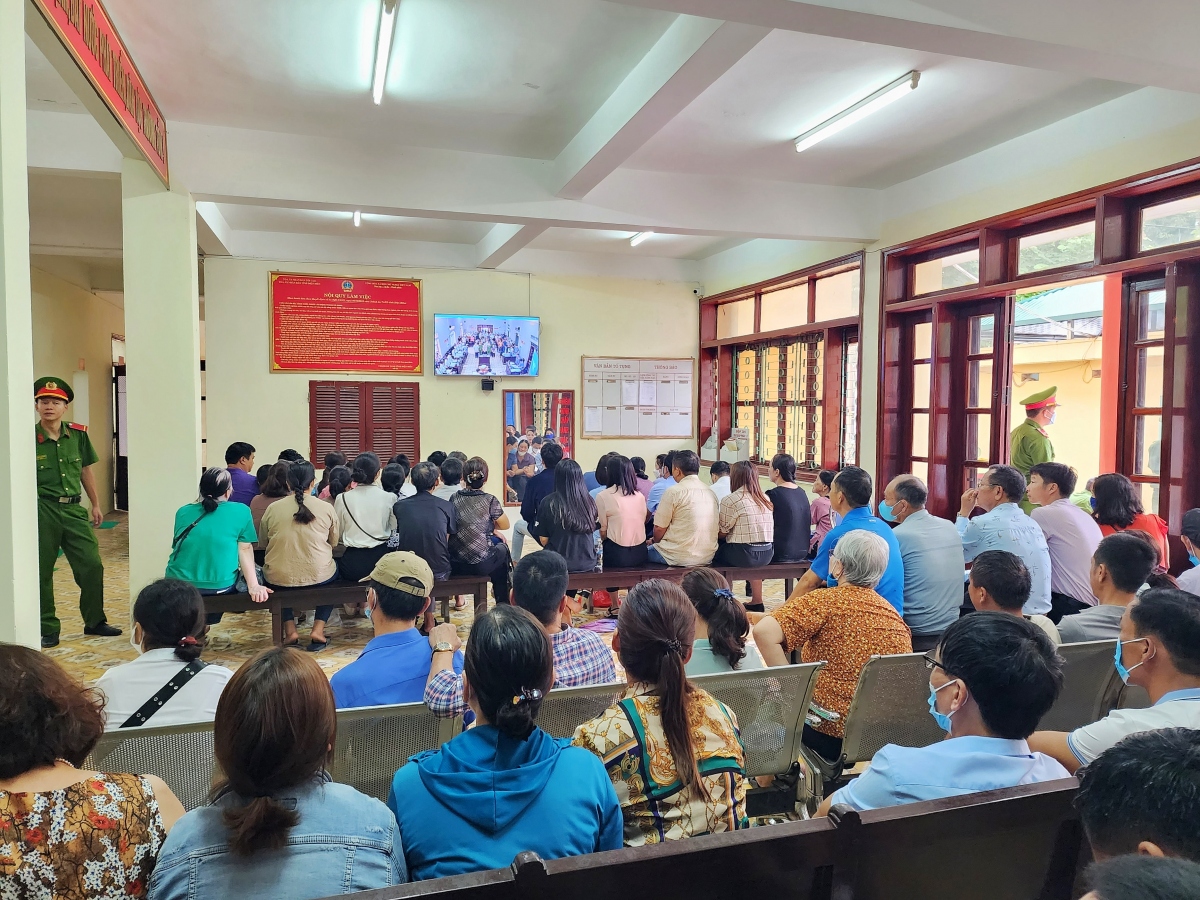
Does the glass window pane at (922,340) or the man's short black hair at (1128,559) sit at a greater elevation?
the glass window pane at (922,340)

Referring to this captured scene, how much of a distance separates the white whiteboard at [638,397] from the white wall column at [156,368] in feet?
16.8

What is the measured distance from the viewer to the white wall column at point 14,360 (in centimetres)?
186

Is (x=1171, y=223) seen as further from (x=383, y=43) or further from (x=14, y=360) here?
(x=14, y=360)

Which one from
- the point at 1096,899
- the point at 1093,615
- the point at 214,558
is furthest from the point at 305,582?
the point at 1096,899

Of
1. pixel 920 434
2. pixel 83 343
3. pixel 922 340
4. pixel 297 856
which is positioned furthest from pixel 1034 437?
pixel 83 343

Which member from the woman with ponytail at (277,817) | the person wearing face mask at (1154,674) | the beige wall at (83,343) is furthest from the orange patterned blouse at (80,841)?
the beige wall at (83,343)

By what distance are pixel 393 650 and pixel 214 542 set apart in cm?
222

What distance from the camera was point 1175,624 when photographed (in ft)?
5.49

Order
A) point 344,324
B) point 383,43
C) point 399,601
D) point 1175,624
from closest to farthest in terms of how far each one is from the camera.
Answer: point 1175,624 → point 399,601 → point 383,43 → point 344,324

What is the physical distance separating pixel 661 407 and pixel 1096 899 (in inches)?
353

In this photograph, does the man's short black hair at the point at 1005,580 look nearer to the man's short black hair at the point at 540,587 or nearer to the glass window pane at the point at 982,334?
the man's short black hair at the point at 540,587

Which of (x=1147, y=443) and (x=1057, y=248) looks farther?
(x=1057, y=248)

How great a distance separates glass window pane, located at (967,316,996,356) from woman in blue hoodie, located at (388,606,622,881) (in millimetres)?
5542

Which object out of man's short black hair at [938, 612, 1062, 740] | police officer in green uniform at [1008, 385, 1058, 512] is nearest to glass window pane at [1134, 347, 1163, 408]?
police officer in green uniform at [1008, 385, 1058, 512]
